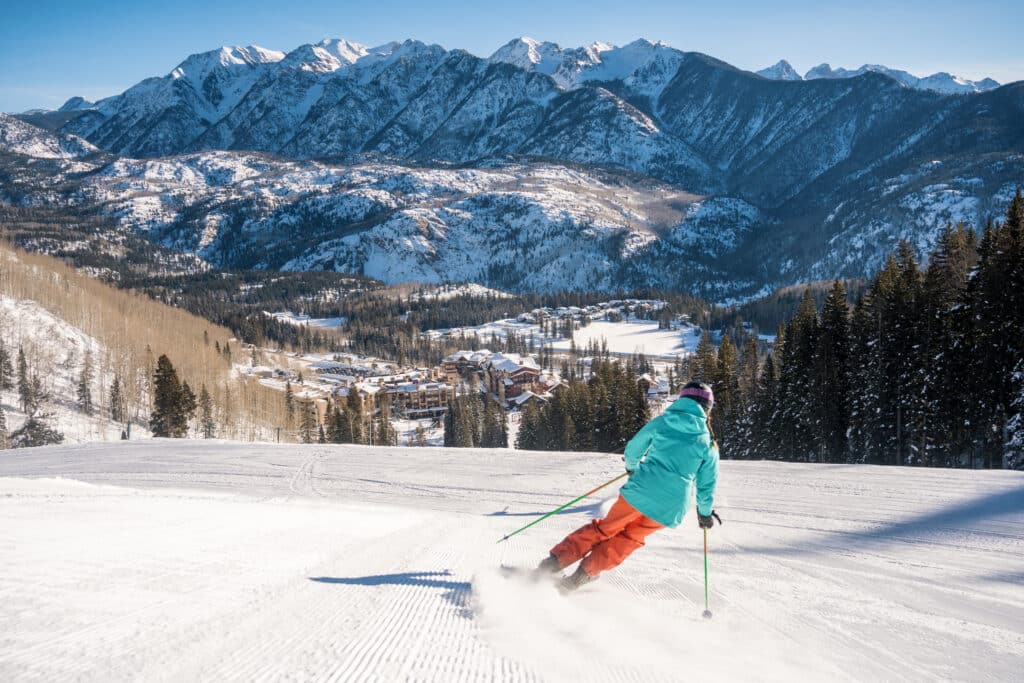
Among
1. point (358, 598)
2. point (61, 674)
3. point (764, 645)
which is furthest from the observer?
point (358, 598)

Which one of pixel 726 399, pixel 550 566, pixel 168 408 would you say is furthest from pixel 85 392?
pixel 550 566

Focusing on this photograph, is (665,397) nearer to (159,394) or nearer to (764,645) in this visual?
(159,394)

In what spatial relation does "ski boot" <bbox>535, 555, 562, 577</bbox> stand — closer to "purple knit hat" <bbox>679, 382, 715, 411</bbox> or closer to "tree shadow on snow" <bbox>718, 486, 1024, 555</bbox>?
"purple knit hat" <bbox>679, 382, 715, 411</bbox>

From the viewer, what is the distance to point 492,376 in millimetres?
109000

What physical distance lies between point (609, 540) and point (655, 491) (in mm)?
583

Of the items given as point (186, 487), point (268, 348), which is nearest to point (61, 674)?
point (186, 487)

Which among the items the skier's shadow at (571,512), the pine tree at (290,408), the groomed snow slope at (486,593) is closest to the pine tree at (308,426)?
the pine tree at (290,408)

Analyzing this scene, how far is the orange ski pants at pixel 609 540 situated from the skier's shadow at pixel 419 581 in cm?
91

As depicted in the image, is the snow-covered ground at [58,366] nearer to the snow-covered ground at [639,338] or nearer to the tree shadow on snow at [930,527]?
the tree shadow on snow at [930,527]

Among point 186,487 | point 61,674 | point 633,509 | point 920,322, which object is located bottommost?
point 186,487

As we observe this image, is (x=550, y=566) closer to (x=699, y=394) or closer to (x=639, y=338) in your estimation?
(x=699, y=394)

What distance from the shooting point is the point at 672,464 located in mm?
4859

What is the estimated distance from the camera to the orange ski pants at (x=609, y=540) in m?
4.79

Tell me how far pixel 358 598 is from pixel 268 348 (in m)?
149
